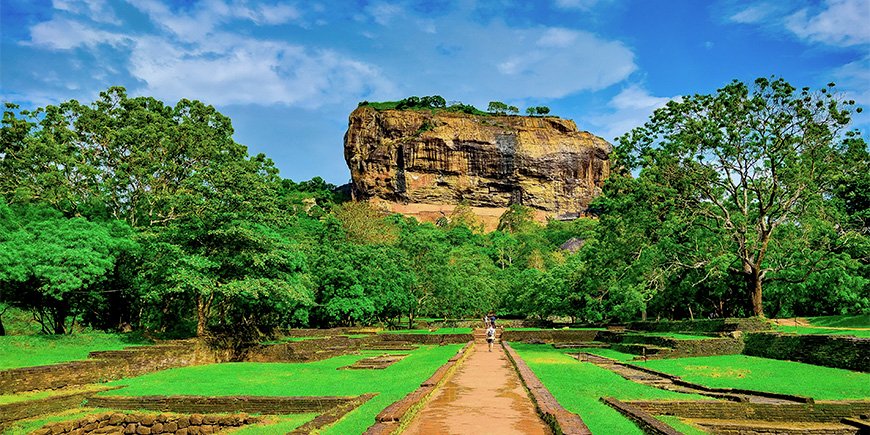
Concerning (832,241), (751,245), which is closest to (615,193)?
(751,245)

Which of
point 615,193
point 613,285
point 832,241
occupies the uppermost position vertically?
point 615,193

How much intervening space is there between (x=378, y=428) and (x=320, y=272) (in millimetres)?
26079

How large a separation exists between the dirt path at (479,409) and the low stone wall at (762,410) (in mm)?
2323

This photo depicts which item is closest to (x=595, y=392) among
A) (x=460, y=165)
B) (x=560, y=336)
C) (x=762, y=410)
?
(x=762, y=410)

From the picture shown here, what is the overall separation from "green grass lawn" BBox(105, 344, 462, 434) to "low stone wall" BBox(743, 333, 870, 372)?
1075cm

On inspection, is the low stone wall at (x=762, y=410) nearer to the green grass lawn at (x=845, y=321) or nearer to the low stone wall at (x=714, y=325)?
the low stone wall at (x=714, y=325)

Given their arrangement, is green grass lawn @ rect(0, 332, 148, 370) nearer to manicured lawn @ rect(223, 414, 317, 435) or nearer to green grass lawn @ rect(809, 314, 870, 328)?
manicured lawn @ rect(223, 414, 317, 435)

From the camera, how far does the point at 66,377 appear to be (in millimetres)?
14156

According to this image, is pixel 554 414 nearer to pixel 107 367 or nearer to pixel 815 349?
pixel 815 349

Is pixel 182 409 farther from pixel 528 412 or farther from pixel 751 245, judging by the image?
pixel 751 245

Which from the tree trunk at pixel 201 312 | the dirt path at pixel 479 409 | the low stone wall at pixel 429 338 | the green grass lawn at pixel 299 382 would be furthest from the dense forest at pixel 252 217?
the dirt path at pixel 479 409

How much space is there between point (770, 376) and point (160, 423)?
1406cm

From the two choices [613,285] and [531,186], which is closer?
[613,285]

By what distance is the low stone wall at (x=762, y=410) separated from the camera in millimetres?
10039
